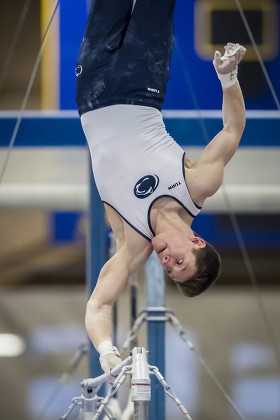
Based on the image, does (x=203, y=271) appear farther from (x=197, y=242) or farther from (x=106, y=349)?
(x=106, y=349)

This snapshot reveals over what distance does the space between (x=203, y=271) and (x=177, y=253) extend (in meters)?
0.12

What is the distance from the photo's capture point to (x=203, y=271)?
3.68m

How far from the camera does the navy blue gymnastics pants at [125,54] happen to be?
389 cm

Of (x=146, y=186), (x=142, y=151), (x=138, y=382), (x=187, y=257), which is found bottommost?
(x=138, y=382)

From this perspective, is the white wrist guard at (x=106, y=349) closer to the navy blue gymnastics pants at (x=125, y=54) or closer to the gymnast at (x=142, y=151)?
the gymnast at (x=142, y=151)

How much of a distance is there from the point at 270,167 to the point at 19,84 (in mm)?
2797

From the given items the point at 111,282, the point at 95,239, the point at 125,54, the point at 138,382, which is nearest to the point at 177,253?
the point at 111,282

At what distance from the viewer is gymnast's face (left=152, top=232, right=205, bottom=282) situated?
3641 millimetres

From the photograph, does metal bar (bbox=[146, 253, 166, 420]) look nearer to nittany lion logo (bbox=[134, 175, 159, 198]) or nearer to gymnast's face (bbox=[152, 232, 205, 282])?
nittany lion logo (bbox=[134, 175, 159, 198])

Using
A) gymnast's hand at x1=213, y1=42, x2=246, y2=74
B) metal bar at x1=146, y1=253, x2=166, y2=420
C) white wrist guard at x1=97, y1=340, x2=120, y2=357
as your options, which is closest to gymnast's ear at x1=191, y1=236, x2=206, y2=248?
white wrist guard at x1=97, y1=340, x2=120, y2=357

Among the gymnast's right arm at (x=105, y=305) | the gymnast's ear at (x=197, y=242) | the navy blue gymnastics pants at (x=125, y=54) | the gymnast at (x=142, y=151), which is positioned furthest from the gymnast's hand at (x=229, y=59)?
the gymnast's right arm at (x=105, y=305)

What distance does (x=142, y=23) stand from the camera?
12.9 feet

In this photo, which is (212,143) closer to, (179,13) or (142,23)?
(142,23)

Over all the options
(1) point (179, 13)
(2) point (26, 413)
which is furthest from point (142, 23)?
(2) point (26, 413)
